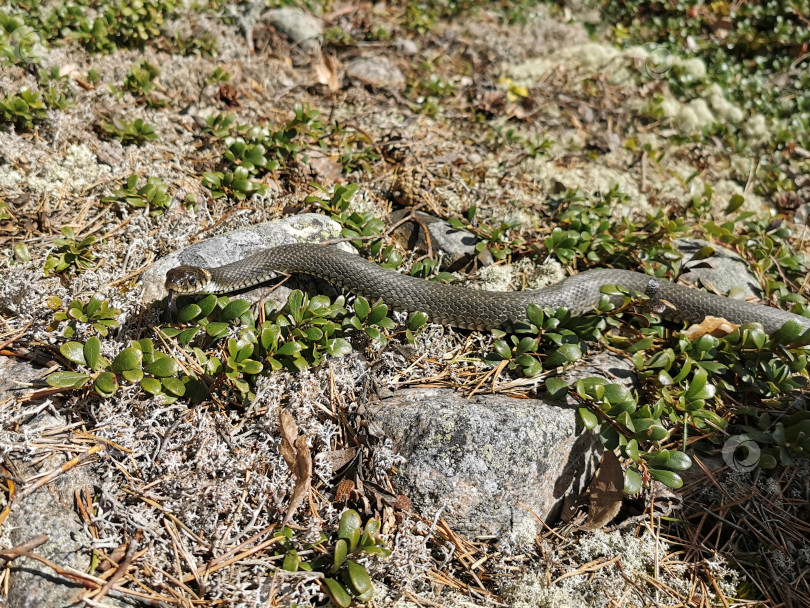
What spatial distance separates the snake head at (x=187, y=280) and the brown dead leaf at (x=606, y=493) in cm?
342

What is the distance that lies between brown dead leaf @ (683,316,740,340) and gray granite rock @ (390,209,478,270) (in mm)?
2146

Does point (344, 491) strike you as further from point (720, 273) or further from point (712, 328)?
point (720, 273)

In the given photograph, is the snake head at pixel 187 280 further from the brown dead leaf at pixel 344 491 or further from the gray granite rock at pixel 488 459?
the brown dead leaf at pixel 344 491

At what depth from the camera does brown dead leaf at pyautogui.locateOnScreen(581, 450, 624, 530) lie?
3820mm

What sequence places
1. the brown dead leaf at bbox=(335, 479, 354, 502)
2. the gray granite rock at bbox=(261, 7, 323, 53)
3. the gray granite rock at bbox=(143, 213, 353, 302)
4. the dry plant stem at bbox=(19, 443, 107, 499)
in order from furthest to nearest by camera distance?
the gray granite rock at bbox=(261, 7, 323, 53), the gray granite rock at bbox=(143, 213, 353, 302), the brown dead leaf at bbox=(335, 479, 354, 502), the dry plant stem at bbox=(19, 443, 107, 499)

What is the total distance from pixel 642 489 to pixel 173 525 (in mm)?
3227

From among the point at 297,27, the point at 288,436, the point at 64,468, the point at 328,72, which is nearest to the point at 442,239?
the point at 288,436

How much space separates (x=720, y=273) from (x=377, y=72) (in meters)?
5.19

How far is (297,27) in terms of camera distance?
8258mm

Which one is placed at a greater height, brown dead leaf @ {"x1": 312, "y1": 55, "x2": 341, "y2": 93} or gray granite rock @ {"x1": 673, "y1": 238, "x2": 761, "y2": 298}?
brown dead leaf @ {"x1": 312, "y1": 55, "x2": 341, "y2": 93}

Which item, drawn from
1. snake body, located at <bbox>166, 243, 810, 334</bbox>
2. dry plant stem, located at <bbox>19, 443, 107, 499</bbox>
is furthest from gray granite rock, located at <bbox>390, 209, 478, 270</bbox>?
dry plant stem, located at <bbox>19, 443, 107, 499</bbox>

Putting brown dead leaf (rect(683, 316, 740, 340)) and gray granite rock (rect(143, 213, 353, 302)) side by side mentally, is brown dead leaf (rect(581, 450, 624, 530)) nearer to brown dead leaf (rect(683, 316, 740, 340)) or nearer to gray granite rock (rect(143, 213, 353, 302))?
brown dead leaf (rect(683, 316, 740, 340))

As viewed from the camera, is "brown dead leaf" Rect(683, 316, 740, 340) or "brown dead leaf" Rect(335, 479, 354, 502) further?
"brown dead leaf" Rect(683, 316, 740, 340)

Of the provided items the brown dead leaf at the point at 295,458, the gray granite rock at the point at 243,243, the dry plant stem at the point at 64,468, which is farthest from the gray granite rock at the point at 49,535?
the gray granite rock at the point at 243,243
